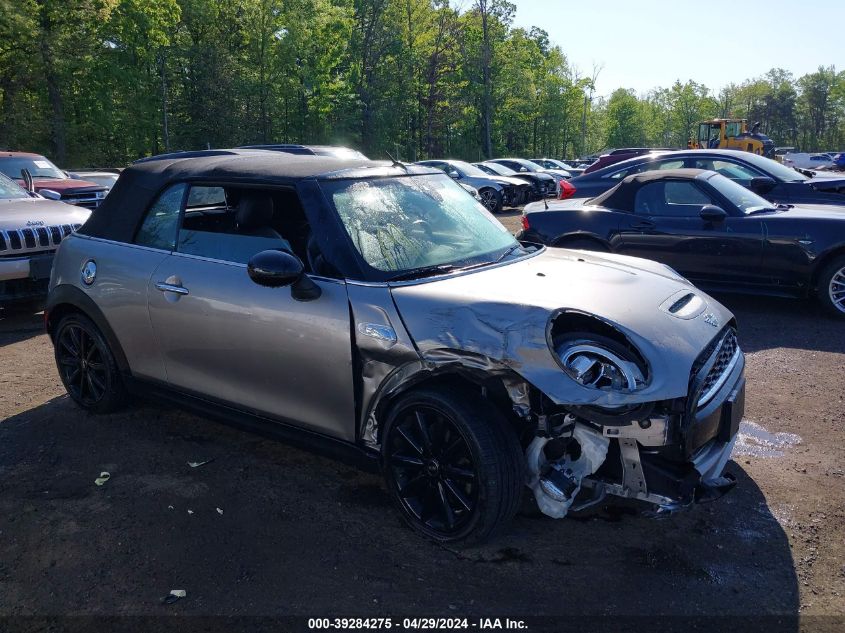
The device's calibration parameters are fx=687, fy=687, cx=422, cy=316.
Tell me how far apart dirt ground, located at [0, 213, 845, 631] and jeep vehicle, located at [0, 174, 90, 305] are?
3.36m

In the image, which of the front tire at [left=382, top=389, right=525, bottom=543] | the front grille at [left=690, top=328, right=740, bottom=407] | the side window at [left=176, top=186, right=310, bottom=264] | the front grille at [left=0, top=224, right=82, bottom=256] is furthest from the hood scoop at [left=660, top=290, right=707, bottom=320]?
the front grille at [left=0, top=224, right=82, bottom=256]

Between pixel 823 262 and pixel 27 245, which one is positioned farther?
pixel 27 245

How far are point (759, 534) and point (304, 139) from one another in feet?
156

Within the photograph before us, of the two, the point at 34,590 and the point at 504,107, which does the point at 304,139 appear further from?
the point at 34,590

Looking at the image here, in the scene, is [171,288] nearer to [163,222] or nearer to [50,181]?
[163,222]

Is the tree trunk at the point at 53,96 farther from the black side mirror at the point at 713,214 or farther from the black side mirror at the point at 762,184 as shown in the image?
the black side mirror at the point at 713,214

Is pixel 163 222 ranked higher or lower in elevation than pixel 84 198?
lower

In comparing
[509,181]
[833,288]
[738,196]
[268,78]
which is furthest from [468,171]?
[268,78]

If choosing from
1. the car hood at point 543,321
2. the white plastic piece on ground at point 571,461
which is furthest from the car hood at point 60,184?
the white plastic piece on ground at point 571,461

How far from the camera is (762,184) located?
355 inches

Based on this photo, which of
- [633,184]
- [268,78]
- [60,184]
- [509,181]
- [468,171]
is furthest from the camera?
[268,78]

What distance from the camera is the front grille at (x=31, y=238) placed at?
739 cm

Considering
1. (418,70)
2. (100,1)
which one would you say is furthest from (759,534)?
(418,70)

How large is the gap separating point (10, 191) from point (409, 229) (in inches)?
285
